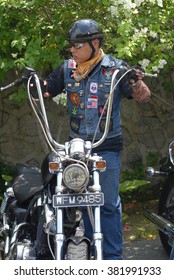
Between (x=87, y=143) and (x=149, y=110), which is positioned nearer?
(x=87, y=143)

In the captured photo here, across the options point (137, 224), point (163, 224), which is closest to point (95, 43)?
point (163, 224)

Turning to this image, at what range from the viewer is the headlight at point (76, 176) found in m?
3.75

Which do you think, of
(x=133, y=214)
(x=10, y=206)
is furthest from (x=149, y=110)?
(x=10, y=206)

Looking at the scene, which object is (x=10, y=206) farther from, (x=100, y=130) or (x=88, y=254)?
(x=88, y=254)

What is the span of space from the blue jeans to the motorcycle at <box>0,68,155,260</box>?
255 mm

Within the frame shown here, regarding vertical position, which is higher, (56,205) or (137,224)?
(56,205)

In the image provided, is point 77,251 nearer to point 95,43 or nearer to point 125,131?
point 95,43

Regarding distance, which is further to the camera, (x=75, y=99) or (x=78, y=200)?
(x=75, y=99)

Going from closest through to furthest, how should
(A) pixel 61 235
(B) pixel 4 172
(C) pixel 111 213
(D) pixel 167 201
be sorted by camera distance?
(A) pixel 61 235, (C) pixel 111 213, (D) pixel 167 201, (B) pixel 4 172

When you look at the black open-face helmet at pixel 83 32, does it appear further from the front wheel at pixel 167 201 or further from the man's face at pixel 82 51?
the front wheel at pixel 167 201

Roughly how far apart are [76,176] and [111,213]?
0.90 metres

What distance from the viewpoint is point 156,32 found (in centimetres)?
549

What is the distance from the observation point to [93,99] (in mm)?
4594
